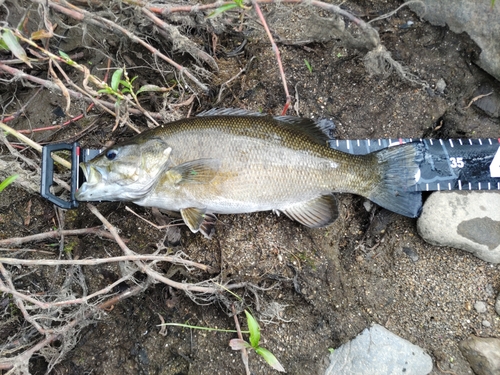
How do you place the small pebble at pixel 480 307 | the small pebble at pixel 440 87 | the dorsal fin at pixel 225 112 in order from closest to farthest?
1. the dorsal fin at pixel 225 112
2. the small pebble at pixel 480 307
3. the small pebble at pixel 440 87

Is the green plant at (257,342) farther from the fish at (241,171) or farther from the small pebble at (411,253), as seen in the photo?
the small pebble at (411,253)

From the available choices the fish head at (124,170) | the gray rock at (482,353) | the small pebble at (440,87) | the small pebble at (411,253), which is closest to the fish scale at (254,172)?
the fish head at (124,170)

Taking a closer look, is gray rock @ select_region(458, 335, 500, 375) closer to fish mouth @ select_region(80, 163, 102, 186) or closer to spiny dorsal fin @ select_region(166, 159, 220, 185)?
spiny dorsal fin @ select_region(166, 159, 220, 185)

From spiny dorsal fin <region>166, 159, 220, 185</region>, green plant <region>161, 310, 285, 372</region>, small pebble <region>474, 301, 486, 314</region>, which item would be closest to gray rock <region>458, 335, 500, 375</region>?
small pebble <region>474, 301, 486, 314</region>

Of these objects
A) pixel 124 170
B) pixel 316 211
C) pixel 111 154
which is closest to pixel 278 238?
pixel 316 211

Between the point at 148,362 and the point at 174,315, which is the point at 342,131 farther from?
the point at 148,362

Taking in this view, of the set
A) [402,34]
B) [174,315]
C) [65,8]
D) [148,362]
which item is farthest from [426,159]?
[65,8]
